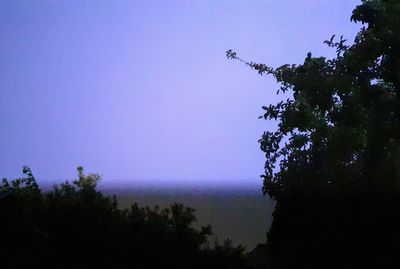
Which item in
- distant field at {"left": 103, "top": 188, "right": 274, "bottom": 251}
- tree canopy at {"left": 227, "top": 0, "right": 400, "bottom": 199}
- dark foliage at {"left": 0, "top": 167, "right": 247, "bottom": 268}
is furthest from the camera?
distant field at {"left": 103, "top": 188, "right": 274, "bottom": 251}

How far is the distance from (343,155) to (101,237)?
656 centimetres

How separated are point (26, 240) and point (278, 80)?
27.9 ft

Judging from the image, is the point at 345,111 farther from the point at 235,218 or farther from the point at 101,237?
the point at 235,218

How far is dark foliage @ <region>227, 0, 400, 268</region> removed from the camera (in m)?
9.73

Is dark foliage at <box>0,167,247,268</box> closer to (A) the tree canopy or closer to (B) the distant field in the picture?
(B) the distant field

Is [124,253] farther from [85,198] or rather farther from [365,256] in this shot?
[365,256]

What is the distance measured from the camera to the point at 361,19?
13383mm

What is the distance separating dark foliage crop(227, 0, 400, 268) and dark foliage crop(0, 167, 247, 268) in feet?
7.07

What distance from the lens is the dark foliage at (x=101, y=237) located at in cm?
861

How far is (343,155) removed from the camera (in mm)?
12516

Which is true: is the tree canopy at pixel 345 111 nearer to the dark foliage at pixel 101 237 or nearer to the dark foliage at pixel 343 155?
the dark foliage at pixel 343 155

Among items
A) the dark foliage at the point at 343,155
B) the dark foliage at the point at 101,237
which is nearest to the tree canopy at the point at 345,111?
the dark foliage at the point at 343,155

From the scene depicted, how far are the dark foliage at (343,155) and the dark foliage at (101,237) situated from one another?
215 cm

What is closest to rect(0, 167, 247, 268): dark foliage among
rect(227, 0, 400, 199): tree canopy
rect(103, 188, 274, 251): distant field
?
rect(103, 188, 274, 251): distant field
